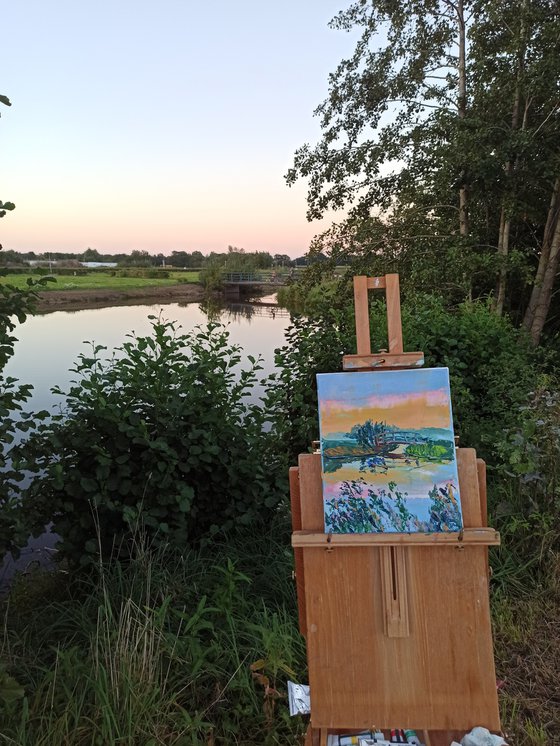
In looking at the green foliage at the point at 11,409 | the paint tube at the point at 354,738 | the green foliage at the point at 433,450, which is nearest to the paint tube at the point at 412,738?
the paint tube at the point at 354,738

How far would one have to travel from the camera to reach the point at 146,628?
1.73 meters

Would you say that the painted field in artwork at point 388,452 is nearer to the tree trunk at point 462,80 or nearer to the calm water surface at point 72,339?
the calm water surface at point 72,339

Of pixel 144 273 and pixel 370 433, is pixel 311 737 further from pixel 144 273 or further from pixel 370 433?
pixel 144 273

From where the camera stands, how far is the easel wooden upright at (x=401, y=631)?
57.5 inches

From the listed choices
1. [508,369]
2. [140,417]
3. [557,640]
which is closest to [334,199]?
[508,369]

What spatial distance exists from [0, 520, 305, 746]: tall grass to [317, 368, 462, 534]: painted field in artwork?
71cm

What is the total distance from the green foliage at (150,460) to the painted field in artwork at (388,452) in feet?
3.82

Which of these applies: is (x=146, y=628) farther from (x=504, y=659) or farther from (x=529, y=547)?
(x=529, y=547)

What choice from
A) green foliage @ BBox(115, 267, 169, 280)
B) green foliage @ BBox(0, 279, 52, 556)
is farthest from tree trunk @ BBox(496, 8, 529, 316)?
green foliage @ BBox(115, 267, 169, 280)

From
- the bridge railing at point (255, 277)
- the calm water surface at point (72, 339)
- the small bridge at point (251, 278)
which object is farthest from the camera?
the small bridge at point (251, 278)

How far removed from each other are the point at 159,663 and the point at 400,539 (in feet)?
3.24

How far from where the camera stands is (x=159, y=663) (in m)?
1.75

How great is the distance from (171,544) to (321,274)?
Answer: 639 centimetres

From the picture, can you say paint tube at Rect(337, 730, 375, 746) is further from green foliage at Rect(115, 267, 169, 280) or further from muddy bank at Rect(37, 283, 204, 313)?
green foliage at Rect(115, 267, 169, 280)
